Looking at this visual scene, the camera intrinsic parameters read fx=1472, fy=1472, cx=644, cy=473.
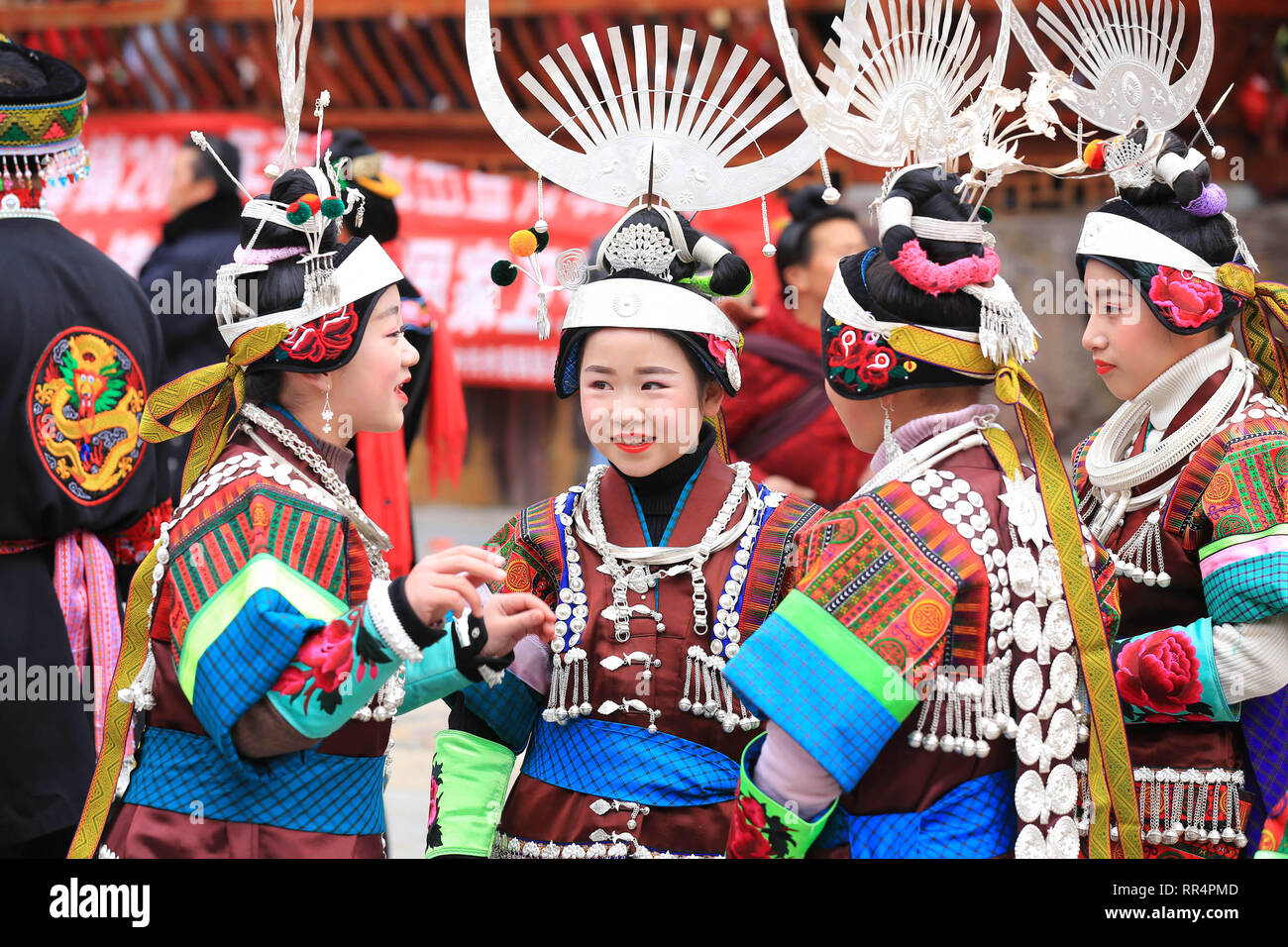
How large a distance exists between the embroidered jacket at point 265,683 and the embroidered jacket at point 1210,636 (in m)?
1.38

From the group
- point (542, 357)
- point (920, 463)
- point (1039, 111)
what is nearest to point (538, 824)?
point (920, 463)

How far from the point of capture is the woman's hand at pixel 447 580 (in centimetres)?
238

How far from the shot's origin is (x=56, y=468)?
3.68 meters

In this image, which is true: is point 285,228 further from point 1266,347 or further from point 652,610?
point 1266,347

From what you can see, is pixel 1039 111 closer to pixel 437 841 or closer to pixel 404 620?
pixel 404 620

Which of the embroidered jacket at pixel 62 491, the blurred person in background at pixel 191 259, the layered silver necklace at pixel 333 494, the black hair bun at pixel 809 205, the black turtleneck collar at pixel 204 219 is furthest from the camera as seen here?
the black turtleneck collar at pixel 204 219

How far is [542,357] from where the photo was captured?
28.9 feet

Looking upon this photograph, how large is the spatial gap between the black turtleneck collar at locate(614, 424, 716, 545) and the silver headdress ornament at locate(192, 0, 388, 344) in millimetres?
632

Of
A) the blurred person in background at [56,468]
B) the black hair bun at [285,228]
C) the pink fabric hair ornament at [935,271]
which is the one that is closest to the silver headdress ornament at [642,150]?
the black hair bun at [285,228]

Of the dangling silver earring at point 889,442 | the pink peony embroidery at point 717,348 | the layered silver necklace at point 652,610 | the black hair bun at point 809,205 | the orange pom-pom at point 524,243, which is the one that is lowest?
the layered silver necklace at point 652,610

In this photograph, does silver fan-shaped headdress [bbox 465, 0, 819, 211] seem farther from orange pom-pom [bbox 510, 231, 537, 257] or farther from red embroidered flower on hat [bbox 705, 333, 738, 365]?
red embroidered flower on hat [bbox 705, 333, 738, 365]

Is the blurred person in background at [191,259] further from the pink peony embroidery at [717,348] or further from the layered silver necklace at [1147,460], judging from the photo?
the layered silver necklace at [1147,460]

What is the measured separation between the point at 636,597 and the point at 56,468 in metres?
1.74

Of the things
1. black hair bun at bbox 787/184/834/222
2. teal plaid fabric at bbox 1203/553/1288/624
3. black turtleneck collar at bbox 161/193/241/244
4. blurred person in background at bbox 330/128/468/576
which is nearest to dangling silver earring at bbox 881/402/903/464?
teal plaid fabric at bbox 1203/553/1288/624
